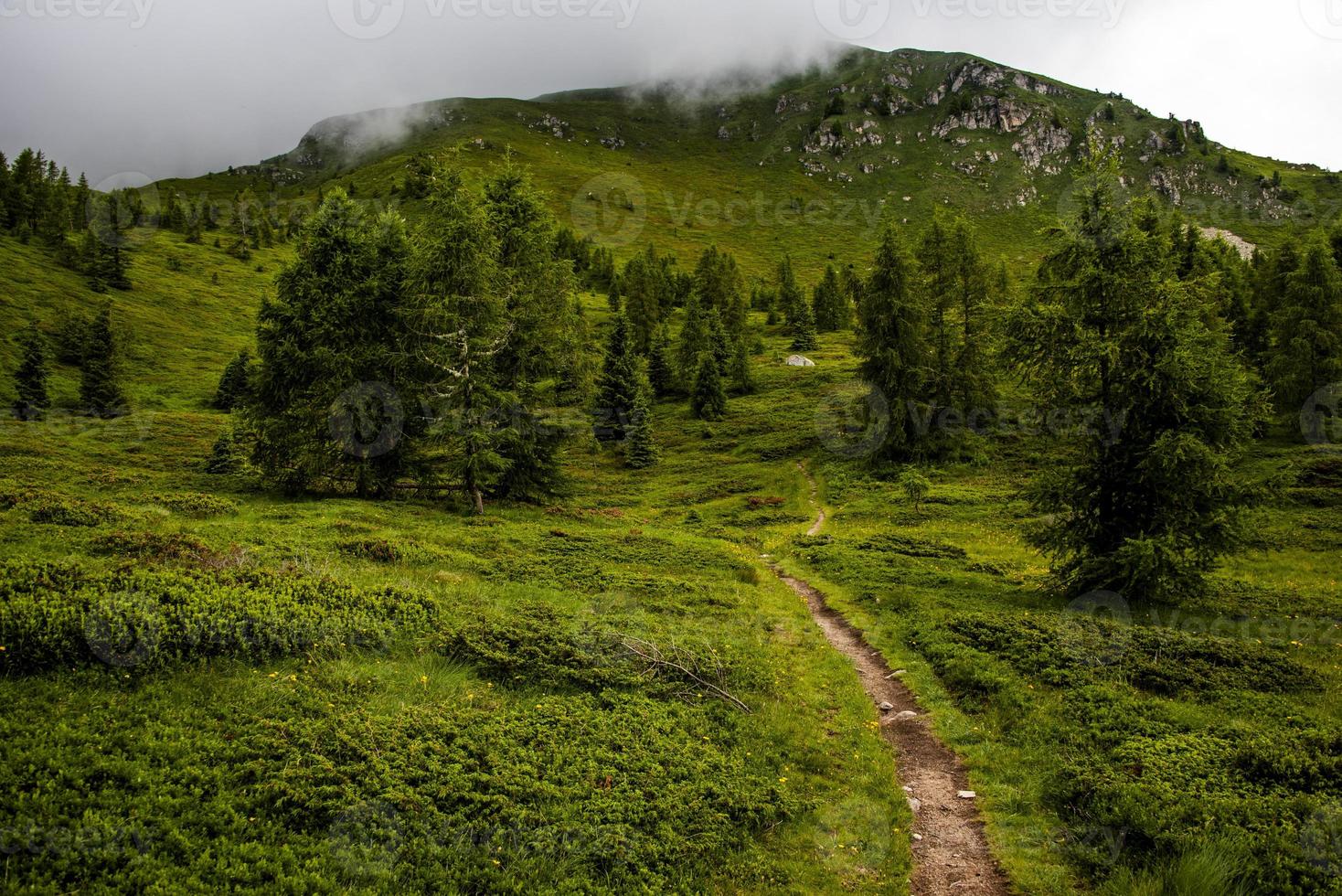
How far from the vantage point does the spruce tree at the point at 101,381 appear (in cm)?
5350

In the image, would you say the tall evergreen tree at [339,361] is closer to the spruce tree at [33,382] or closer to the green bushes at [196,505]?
the green bushes at [196,505]

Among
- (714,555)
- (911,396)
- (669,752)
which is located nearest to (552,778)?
(669,752)

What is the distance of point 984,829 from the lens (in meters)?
9.20

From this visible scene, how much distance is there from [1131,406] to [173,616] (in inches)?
933

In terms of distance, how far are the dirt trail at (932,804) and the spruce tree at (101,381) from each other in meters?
64.8

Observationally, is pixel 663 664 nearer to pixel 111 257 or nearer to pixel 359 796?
pixel 359 796

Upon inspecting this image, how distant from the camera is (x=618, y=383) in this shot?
188 ft

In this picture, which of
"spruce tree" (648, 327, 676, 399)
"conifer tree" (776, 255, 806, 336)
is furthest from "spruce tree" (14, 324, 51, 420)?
"conifer tree" (776, 255, 806, 336)

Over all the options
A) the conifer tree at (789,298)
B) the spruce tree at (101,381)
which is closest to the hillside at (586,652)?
the spruce tree at (101,381)

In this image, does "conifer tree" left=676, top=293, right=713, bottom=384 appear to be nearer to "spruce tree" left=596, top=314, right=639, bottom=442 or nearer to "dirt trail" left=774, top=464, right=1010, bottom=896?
"spruce tree" left=596, top=314, right=639, bottom=442

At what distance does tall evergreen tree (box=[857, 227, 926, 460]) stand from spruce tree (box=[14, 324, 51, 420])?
6501 centimetres

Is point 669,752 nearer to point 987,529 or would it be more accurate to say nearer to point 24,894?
point 24,894

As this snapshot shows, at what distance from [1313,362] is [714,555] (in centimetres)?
5001

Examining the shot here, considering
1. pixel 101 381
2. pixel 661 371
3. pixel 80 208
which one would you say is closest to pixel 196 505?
pixel 101 381
